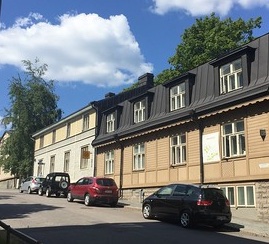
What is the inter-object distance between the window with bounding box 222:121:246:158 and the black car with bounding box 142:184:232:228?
3694 millimetres

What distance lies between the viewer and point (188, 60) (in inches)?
1572

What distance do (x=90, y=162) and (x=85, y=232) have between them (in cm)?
2021

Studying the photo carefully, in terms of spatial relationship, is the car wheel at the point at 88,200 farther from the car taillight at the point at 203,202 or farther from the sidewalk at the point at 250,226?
the car taillight at the point at 203,202

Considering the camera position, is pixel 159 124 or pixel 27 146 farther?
pixel 27 146

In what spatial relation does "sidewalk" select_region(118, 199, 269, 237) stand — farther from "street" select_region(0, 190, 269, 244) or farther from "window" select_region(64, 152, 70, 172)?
"window" select_region(64, 152, 70, 172)

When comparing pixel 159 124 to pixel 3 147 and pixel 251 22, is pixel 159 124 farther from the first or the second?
pixel 3 147

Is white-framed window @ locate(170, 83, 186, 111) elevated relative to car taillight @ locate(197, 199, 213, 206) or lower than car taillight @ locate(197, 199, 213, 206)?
elevated

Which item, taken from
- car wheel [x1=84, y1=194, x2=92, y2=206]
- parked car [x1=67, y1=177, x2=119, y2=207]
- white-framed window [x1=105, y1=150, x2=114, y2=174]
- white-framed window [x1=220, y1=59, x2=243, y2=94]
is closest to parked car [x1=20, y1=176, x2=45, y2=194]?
white-framed window [x1=105, y1=150, x2=114, y2=174]

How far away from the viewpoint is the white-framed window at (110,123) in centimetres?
3083

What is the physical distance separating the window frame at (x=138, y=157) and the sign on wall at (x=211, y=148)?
6029 mm

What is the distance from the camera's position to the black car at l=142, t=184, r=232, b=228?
14.4 m

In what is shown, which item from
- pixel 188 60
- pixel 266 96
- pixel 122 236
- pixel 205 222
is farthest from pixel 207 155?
pixel 188 60

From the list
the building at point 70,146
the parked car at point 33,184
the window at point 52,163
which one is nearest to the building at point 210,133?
the building at point 70,146

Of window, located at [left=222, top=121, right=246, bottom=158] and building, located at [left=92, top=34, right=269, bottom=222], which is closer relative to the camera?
building, located at [left=92, top=34, right=269, bottom=222]
